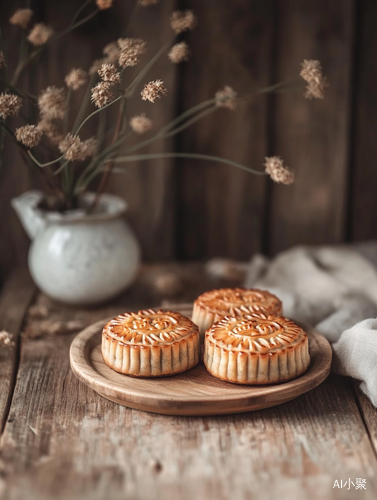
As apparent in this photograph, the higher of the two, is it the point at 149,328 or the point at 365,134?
the point at 365,134

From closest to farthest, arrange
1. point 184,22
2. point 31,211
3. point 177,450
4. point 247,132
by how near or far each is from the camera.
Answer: point 177,450 → point 184,22 → point 31,211 → point 247,132

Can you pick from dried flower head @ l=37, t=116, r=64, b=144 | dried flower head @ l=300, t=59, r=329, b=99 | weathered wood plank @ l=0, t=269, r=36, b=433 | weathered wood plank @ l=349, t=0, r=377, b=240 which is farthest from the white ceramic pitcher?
weathered wood plank @ l=349, t=0, r=377, b=240

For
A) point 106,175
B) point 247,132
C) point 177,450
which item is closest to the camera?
point 177,450

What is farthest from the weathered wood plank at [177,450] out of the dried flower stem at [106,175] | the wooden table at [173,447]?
the dried flower stem at [106,175]

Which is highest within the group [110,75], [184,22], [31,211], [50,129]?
[184,22]

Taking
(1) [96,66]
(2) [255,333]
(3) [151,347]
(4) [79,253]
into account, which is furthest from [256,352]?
(1) [96,66]

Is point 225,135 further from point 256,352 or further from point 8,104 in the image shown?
point 256,352

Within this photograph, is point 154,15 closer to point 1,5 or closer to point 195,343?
point 1,5
